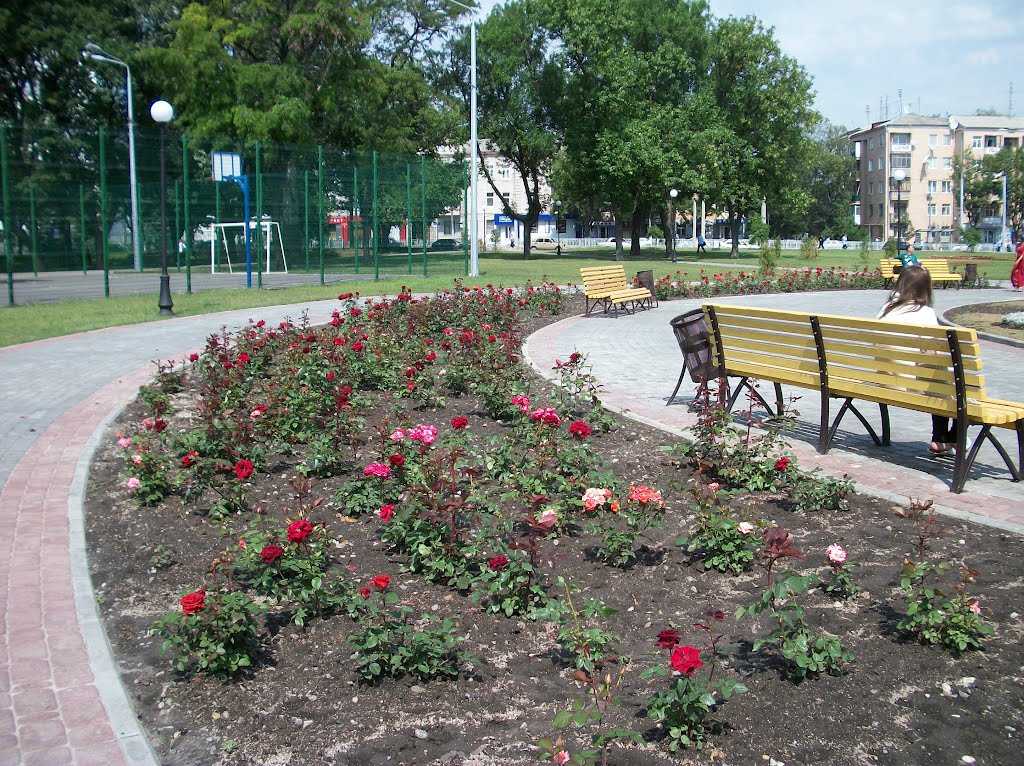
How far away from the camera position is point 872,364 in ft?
20.8

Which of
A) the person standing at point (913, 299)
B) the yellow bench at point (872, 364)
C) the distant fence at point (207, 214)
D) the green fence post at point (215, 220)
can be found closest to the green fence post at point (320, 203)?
the distant fence at point (207, 214)

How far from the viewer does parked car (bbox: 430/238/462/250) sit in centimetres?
2972

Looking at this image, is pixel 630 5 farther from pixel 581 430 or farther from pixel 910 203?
pixel 910 203

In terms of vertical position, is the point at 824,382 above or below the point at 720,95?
below

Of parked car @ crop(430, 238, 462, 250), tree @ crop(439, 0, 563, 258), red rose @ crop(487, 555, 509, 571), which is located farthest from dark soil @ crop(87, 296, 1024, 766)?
tree @ crop(439, 0, 563, 258)

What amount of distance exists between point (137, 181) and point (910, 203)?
356ft

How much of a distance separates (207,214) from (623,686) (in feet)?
81.7

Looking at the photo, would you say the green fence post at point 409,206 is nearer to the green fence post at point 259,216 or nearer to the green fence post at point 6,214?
the green fence post at point 259,216

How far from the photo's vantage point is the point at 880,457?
673 cm

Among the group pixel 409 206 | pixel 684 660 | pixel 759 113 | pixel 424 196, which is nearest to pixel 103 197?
pixel 409 206

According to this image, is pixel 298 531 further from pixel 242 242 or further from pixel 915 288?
pixel 242 242

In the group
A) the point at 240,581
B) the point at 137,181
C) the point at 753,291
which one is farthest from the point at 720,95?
the point at 240,581

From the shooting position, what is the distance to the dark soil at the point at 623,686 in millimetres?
3131

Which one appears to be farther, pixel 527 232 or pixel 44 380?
pixel 527 232
